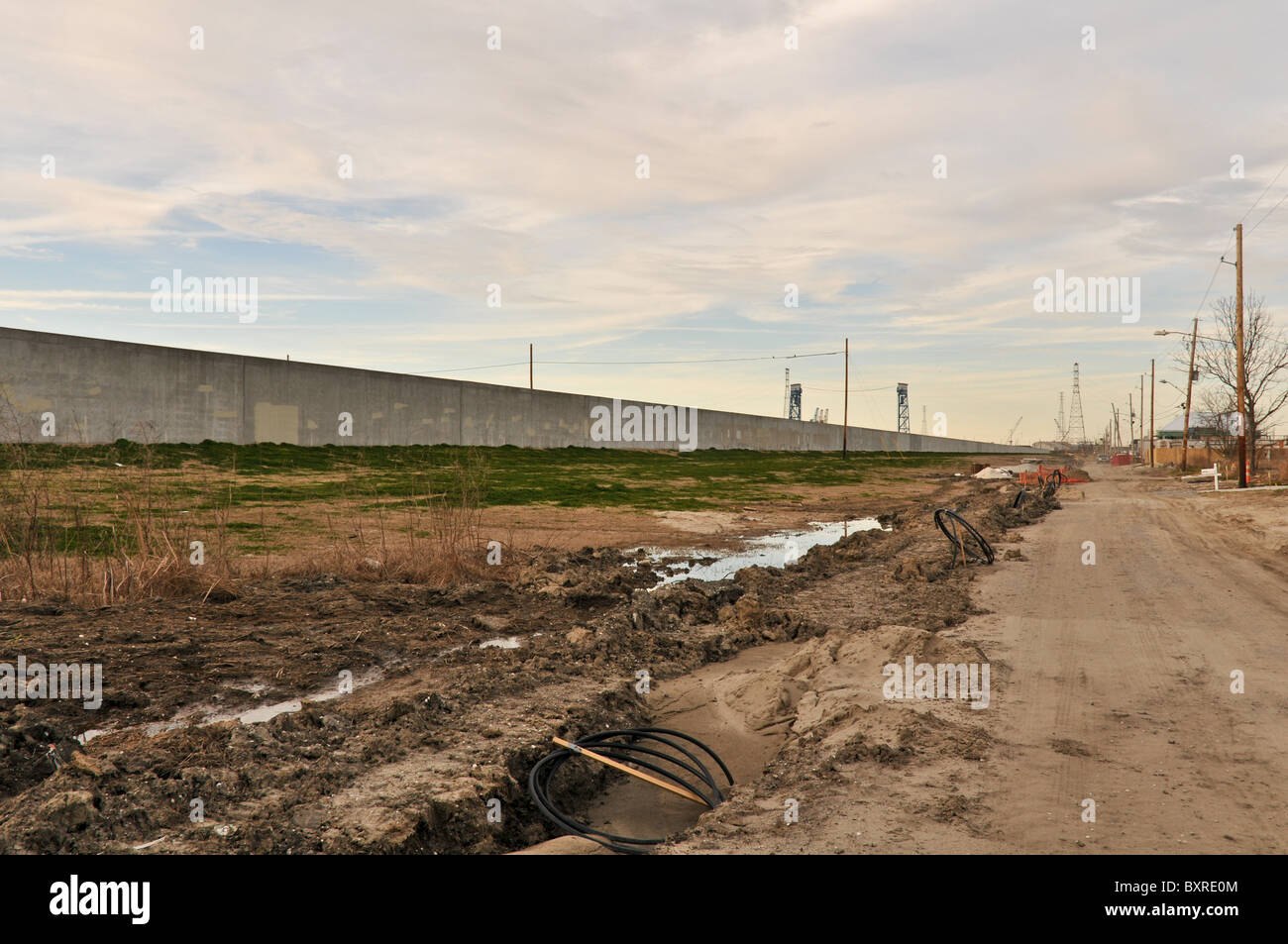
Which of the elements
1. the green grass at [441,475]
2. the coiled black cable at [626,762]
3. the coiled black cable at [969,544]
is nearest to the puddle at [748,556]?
the coiled black cable at [969,544]

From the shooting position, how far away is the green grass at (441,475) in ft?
66.4

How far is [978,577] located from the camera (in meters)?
12.4

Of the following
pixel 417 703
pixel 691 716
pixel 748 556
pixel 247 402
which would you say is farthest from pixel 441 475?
pixel 417 703

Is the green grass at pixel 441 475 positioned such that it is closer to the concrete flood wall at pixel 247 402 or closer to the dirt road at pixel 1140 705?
the concrete flood wall at pixel 247 402

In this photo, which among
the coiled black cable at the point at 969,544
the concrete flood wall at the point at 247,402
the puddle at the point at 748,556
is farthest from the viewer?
the concrete flood wall at the point at 247,402

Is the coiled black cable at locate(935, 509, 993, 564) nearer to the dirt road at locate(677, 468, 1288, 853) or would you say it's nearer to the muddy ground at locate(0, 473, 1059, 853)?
the muddy ground at locate(0, 473, 1059, 853)

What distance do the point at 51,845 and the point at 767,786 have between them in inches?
143

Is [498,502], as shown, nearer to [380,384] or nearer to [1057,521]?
[1057,521]

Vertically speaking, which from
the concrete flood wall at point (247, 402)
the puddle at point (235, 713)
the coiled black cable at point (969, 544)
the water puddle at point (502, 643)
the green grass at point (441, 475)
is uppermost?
the concrete flood wall at point (247, 402)

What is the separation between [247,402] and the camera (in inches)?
1292

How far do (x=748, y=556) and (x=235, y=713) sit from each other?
35.2 ft

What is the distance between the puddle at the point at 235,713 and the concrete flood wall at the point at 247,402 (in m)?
10.9
